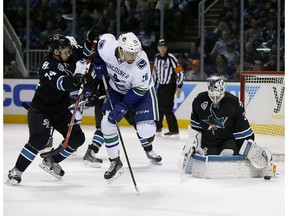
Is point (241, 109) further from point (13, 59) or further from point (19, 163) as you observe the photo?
point (13, 59)

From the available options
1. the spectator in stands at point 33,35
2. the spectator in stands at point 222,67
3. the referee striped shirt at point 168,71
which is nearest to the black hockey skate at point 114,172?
the referee striped shirt at point 168,71

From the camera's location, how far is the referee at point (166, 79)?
8.91m

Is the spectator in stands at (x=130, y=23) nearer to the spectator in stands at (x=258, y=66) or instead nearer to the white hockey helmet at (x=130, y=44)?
the spectator in stands at (x=258, y=66)

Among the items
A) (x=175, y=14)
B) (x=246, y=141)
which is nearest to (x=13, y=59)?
(x=175, y=14)

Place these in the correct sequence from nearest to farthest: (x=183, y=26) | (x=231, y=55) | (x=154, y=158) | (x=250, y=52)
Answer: (x=154, y=158), (x=250, y=52), (x=231, y=55), (x=183, y=26)

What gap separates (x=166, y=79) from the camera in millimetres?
9008

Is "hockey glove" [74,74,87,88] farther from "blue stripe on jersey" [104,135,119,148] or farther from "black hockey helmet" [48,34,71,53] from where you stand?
"blue stripe on jersey" [104,135,119,148]

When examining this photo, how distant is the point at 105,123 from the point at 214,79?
84cm

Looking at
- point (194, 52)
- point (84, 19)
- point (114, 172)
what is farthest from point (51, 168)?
point (84, 19)

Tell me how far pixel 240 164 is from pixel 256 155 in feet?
0.43

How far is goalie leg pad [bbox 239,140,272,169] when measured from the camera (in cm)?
553

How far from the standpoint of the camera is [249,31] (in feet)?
33.2

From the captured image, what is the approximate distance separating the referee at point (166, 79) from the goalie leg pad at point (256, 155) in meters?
3.33

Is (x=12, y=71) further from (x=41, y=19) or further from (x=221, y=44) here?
(x=221, y=44)
